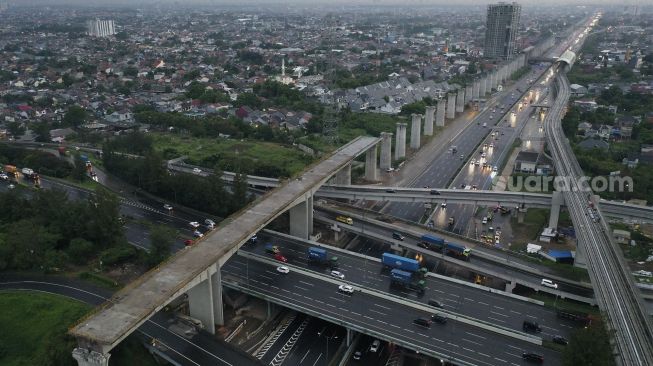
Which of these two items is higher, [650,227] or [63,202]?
[63,202]

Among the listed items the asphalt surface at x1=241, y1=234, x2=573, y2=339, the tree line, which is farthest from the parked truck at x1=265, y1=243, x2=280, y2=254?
the tree line

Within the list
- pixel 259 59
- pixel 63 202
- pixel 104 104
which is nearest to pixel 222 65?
pixel 259 59

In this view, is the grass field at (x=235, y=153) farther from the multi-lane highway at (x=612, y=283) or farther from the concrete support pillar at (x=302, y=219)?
the multi-lane highway at (x=612, y=283)

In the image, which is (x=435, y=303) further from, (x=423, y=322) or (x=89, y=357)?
(x=89, y=357)

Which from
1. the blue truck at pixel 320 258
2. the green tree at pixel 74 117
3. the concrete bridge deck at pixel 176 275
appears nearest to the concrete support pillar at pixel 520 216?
the concrete bridge deck at pixel 176 275

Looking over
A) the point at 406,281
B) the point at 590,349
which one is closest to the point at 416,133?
the point at 406,281

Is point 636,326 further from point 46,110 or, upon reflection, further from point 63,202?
point 46,110
